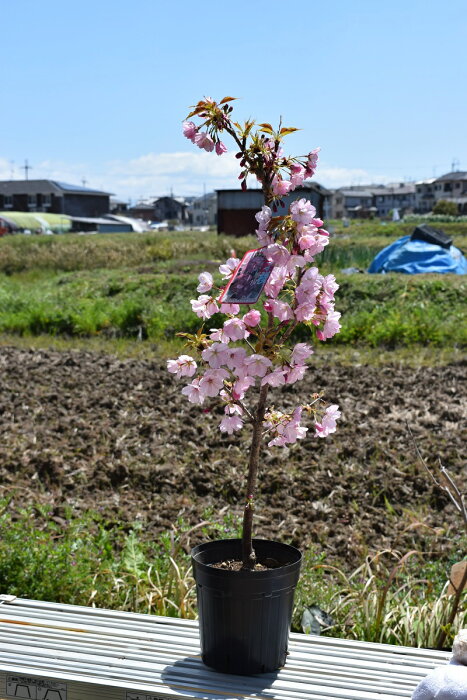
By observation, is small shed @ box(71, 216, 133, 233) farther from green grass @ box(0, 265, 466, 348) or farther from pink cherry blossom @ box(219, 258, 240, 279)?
pink cherry blossom @ box(219, 258, 240, 279)

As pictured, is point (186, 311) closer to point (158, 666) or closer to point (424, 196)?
point (158, 666)

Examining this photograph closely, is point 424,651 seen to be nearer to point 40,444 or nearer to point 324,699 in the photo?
point 324,699

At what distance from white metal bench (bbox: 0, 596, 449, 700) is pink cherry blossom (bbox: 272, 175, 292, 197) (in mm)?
1375

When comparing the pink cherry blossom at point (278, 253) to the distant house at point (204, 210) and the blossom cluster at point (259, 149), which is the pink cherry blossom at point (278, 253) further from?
the distant house at point (204, 210)

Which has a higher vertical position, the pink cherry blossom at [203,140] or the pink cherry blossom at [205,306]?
the pink cherry blossom at [203,140]

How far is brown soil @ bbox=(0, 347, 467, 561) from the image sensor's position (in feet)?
15.2

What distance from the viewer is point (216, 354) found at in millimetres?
2336

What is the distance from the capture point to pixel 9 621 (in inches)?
107

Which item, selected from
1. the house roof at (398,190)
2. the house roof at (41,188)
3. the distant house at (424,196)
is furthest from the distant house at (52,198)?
the house roof at (398,190)

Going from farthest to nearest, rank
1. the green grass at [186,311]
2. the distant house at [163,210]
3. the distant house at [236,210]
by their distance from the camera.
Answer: the distant house at [163,210]
the distant house at [236,210]
the green grass at [186,311]

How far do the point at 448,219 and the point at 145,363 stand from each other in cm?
5864

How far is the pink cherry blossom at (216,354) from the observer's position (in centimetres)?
233

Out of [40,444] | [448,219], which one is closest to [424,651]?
[40,444]

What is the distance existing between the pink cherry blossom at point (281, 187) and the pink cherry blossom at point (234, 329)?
0.40 m
